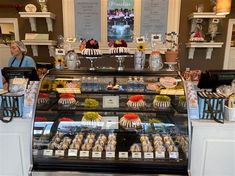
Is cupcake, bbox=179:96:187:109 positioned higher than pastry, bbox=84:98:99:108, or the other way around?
cupcake, bbox=179:96:187:109

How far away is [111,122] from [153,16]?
2437 mm

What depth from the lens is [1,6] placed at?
12.8ft

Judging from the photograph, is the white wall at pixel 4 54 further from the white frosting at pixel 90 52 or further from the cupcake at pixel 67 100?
the white frosting at pixel 90 52

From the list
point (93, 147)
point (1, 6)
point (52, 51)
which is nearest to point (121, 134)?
point (93, 147)

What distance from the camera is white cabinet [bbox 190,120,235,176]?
1.84 m

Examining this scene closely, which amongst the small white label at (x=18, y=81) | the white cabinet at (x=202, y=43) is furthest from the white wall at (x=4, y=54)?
the white cabinet at (x=202, y=43)

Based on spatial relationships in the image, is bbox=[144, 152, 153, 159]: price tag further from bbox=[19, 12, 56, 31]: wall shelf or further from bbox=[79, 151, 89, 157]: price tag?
bbox=[19, 12, 56, 31]: wall shelf

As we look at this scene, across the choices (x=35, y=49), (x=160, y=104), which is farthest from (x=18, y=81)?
(x=35, y=49)

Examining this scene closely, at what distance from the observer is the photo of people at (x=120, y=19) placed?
3869 mm

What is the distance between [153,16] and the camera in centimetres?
387

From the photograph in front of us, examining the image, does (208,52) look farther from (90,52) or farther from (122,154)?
(122,154)

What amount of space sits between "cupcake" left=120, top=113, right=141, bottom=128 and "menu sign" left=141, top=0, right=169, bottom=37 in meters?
2.28

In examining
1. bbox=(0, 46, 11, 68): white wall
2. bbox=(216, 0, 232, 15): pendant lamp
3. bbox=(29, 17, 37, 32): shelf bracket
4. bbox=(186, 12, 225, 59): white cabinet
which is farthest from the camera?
bbox=(0, 46, 11, 68): white wall

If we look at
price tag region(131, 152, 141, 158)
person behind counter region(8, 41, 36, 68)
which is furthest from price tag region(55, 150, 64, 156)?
person behind counter region(8, 41, 36, 68)
